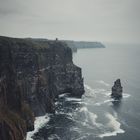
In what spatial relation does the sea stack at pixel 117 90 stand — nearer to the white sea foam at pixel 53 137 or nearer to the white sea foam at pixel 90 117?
the white sea foam at pixel 90 117

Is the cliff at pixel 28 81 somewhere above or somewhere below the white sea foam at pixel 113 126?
above

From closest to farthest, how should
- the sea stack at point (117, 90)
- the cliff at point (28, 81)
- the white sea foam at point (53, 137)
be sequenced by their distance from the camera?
the cliff at point (28, 81)
the white sea foam at point (53, 137)
the sea stack at point (117, 90)

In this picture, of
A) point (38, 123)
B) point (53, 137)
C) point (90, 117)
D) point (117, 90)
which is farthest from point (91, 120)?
point (117, 90)

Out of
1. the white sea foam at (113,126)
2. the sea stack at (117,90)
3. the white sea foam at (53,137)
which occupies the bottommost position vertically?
the white sea foam at (53,137)

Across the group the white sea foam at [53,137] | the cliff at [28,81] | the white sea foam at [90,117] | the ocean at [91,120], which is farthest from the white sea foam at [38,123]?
the white sea foam at [90,117]

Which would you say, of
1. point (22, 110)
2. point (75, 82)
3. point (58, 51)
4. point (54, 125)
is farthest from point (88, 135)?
point (58, 51)

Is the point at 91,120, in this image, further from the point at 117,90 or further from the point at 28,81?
the point at 117,90

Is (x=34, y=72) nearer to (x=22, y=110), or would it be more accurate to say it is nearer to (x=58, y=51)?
(x=22, y=110)

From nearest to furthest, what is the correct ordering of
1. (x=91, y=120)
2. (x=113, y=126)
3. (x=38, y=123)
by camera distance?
(x=113, y=126), (x=38, y=123), (x=91, y=120)

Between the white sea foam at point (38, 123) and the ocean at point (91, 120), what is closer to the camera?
the white sea foam at point (38, 123)
